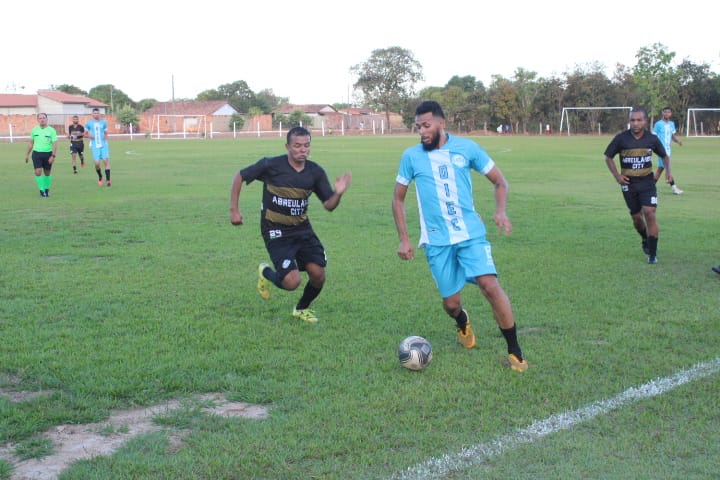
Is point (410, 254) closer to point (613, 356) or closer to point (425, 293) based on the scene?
point (613, 356)

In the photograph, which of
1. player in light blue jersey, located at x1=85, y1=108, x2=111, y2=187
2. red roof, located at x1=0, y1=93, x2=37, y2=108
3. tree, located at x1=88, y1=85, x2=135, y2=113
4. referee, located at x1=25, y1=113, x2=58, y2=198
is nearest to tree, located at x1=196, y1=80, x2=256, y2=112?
tree, located at x1=88, y1=85, x2=135, y2=113

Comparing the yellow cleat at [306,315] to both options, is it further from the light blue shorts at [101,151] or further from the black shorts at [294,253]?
the light blue shorts at [101,151]

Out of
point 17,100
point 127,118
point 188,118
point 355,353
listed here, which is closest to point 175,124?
point 127,118

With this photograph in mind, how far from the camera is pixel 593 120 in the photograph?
217 ft

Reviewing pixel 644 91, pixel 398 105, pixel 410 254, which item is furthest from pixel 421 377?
pixel 398 105

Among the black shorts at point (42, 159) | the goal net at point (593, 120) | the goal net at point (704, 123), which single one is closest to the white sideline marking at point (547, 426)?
the black shorts at point (42, 159)

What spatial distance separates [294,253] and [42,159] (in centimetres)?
1277

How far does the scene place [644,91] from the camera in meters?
64.6

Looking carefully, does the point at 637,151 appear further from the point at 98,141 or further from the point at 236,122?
the point at 236,122

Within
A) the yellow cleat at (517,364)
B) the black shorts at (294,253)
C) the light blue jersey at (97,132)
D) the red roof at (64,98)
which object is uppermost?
the red roof at (64,98)

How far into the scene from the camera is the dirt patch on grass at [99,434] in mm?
4086

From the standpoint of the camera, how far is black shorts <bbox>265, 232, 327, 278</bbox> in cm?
709

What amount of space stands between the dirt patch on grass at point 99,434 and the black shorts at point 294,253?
81.1 inches

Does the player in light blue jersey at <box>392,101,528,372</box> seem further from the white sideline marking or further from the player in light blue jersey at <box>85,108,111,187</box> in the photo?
the player in light blue jersey at <box>85,108,111,187</box>
